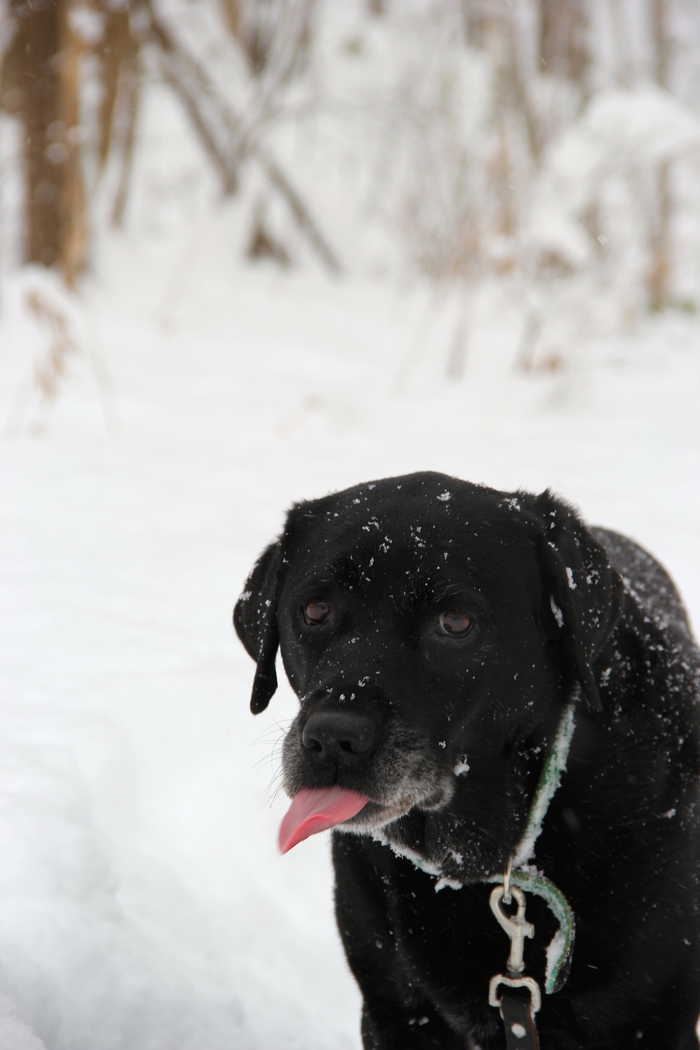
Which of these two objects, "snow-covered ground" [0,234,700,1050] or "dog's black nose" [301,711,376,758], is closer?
"dog's black nose" [301,711,376,758]

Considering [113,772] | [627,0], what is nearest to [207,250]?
[113,772]

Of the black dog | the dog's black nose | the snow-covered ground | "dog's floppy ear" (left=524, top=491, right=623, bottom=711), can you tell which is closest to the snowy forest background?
the snow-covered ground

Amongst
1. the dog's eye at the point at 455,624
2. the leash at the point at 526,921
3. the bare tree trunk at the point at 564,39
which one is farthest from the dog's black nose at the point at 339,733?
the bare tree trunk at the point at 564,39

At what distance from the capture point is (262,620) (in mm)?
2172

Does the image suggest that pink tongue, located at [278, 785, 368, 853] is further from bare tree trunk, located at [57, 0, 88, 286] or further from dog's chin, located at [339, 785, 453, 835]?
bare tree trunk, located at [57, 0, 88, 286]

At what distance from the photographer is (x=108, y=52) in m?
8.40

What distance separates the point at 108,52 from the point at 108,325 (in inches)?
98.9

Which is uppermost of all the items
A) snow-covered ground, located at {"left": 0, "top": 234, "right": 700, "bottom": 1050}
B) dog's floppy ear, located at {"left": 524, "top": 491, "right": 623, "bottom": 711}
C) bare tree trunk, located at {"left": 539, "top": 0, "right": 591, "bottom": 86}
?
bare tree trunk, located at {"left": 539, "top": 0, "right": 591, "bottom": 86}

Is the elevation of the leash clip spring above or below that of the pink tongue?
below

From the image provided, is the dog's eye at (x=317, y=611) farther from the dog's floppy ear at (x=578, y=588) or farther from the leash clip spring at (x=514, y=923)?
the leash clip spring at (x=514, y=923)

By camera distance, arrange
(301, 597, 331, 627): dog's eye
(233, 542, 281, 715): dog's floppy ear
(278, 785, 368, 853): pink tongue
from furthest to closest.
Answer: (233, 542, 281, 715): dog's floppy ear, (301, 597, 331, 627): dog's eye, (278, 785, 368, 853): pink tongue

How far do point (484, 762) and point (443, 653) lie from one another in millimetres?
257

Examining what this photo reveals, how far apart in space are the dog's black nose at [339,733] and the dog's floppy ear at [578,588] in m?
0.46

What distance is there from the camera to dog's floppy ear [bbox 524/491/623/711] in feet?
6.04
